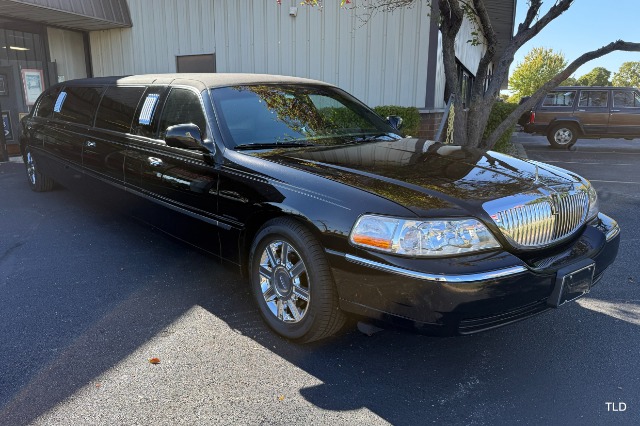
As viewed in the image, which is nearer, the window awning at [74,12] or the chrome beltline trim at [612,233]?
the chrome beltline trim at [612,233]

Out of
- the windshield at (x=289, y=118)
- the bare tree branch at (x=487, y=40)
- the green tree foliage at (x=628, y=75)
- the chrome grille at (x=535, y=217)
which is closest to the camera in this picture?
the chrome grille at (x=535, y=217)

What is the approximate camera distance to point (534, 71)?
51469mm

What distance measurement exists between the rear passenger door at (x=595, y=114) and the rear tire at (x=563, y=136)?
37 cm

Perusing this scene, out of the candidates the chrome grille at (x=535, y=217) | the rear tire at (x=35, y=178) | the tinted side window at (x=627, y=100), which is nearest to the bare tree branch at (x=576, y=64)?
the chrome grille at (x=535, y=217)

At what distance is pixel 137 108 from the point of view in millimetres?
4574

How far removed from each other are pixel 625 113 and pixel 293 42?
1078cm

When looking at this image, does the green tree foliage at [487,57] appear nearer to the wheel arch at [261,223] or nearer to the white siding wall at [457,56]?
the white siding wall at [457,56]

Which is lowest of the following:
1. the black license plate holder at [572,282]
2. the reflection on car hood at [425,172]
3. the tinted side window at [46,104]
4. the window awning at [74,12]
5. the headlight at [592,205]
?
the black license plate holder at [572,282]

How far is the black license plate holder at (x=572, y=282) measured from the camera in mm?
2697

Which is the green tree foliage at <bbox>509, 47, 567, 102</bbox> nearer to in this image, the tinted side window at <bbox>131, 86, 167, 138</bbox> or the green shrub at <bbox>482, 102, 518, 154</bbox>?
the green shrub at <bbox>482, 102, 518, 154</bbox>

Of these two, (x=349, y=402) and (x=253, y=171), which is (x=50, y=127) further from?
(x=349, y=402)

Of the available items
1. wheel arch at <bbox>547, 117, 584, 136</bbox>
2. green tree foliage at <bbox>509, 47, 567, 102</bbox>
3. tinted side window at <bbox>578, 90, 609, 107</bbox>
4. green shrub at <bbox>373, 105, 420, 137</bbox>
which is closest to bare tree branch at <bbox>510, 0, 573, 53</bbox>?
green shrub at <bbox>373, 105, 420, 137</bbox>

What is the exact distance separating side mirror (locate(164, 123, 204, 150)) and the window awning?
26.0 ft

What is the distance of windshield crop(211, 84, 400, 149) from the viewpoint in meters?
3.70
